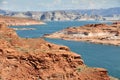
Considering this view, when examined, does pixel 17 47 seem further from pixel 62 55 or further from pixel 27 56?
pixel 62 55

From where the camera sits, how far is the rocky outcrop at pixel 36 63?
135 ft

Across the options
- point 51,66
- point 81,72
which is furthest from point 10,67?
point 81,72

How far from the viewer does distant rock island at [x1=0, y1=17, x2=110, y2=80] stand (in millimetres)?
41281

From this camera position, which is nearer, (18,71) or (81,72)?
(18,71)

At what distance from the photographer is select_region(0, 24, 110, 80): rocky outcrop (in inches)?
1625

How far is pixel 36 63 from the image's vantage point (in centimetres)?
4194

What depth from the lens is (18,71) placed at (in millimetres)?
41438

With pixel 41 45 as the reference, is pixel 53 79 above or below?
below

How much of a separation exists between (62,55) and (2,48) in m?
Result: 6.62

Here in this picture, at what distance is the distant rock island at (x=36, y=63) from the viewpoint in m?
41.3

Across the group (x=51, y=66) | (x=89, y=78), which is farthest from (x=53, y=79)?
(x=89, y=78)

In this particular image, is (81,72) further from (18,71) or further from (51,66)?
(18,71)

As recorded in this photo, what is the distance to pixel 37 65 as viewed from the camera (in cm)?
4203

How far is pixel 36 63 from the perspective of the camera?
41938mm
